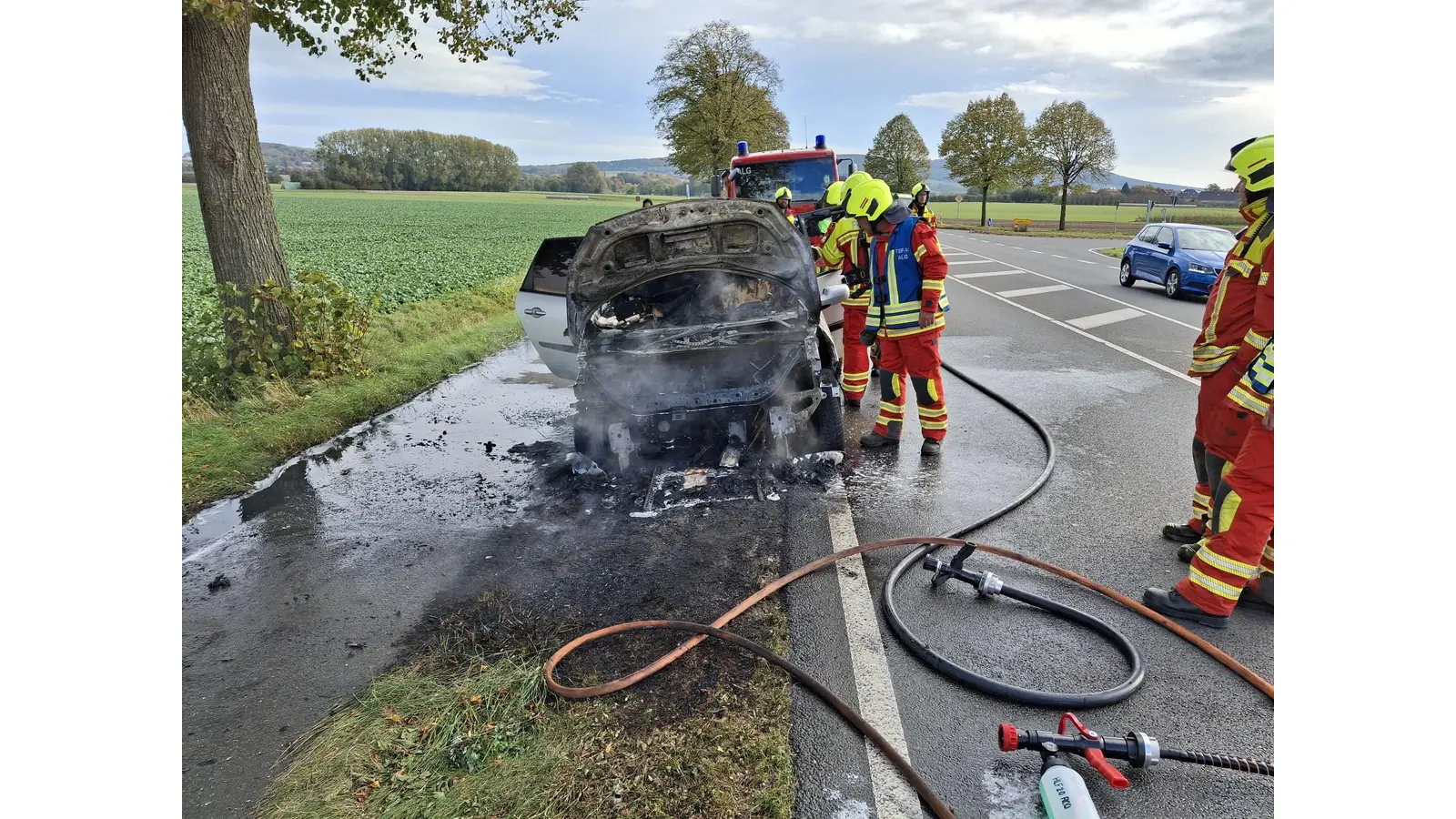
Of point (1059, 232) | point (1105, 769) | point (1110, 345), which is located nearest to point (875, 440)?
point (1105, 769)

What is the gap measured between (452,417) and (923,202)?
474cm

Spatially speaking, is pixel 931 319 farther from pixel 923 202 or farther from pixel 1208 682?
pixel 1208 682

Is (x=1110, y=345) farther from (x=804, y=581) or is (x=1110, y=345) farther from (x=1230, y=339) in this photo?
(x=804, y=581)

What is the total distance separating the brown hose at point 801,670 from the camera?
245cm

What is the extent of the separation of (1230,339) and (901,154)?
209 ft

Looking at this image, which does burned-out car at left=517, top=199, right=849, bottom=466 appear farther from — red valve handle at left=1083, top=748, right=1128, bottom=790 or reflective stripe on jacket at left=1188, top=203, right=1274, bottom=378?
red valve handle at left=1083, top=748, right=1128, bottom=790

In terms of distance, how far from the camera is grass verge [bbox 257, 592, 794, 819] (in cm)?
231

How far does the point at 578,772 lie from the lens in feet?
7.98

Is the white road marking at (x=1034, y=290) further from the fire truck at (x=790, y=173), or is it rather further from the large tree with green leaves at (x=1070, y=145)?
the large tree with green leaves at (x=1070, y=145)

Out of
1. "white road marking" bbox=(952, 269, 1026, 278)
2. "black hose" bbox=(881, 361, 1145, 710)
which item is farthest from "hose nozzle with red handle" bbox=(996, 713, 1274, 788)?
"white road marking" bbox=(952, 269, 1026, 278)

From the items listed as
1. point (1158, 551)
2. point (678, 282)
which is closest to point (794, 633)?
point (1158, 551)

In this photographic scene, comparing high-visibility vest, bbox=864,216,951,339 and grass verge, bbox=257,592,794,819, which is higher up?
high-visibility vest, bbox=864,216,951,339

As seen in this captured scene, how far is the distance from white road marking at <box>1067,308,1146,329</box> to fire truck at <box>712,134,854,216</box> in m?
4.12

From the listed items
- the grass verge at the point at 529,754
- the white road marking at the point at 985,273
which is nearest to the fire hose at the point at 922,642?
the grass verge at the point at 529,754
